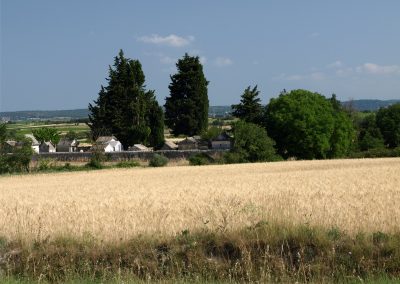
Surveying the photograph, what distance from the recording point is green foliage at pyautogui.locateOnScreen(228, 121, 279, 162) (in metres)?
65.5

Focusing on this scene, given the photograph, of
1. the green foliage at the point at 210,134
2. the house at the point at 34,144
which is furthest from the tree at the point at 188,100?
the house at the point at 34,144

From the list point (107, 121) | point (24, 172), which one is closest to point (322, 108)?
point (107, 121)

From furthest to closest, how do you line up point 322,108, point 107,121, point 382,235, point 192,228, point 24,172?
point 107,121 → point 322,108 → point 24,172 → point 192,228 → point 382,235

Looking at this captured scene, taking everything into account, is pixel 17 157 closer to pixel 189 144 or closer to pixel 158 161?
pixel 158 161

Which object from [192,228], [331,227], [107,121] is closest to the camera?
[331,227]

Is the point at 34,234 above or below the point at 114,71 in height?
below

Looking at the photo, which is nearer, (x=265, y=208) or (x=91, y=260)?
(x=91, y=260)

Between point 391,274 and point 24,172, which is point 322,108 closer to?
point 24,172

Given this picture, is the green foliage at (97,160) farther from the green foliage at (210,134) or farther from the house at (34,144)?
the green foliage at (210,134)

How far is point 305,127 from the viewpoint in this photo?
244 ft

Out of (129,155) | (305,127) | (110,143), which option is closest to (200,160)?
(129,155)

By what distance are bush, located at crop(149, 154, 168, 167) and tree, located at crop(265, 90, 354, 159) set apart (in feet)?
55.1

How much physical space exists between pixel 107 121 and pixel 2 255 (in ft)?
270

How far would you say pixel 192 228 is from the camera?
37.9ft
